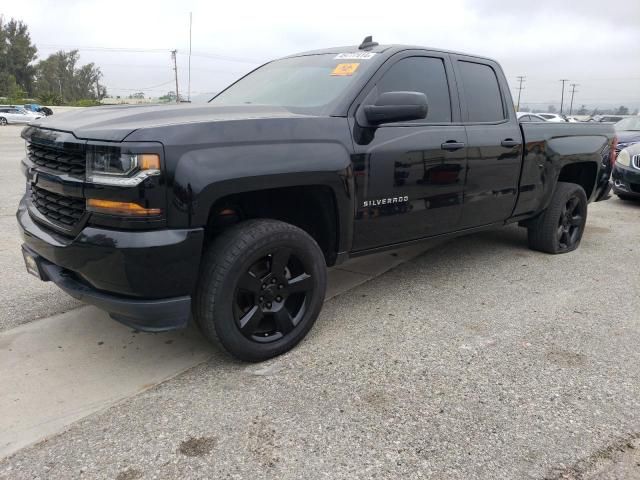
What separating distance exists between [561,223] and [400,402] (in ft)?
11.7

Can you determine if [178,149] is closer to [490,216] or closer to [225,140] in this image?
[225,140]

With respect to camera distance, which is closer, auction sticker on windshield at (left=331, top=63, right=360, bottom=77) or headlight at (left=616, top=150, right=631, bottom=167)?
auction sticker on windshield at (left=331, top=63, right=360, bottom=77)

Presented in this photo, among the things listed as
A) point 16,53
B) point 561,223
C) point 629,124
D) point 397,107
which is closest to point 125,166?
point 397,107

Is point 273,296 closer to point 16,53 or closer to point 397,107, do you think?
point 397,107

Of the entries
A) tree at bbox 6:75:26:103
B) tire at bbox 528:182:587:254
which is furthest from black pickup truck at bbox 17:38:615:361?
tree at bbox 6:75:26:103

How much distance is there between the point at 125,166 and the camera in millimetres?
2414

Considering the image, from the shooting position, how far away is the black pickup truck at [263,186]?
248cm

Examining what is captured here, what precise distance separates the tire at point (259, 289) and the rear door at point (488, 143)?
1.63 metres

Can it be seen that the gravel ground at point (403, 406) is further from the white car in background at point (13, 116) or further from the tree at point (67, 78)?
the tree at point (67, 78)

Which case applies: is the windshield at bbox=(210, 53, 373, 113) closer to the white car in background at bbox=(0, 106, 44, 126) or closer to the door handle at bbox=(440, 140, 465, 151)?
the door handle at bbox=(440, 140, 465, 151)

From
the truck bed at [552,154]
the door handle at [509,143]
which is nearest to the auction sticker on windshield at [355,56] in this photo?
the door handle at [509,143]

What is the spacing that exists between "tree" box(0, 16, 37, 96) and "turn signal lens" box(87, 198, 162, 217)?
258 feet

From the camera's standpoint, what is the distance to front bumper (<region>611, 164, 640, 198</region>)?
328 inches

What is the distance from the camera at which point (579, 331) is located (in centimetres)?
352
